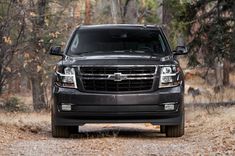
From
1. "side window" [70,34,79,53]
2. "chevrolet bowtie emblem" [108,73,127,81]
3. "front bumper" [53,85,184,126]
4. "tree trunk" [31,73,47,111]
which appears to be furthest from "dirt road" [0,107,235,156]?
"tree trunk" [31,73,47,111]

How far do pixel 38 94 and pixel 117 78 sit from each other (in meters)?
15.4

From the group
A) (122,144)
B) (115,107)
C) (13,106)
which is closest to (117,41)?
(115,107)

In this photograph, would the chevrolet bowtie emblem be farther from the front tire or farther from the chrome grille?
the front tire

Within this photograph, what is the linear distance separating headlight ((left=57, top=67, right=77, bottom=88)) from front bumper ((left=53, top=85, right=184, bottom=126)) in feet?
0.29

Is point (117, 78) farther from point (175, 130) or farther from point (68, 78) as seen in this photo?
point (175, 130)

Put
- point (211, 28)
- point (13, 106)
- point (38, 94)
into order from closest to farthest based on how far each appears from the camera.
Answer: point (211, 28), point (13, 106), point (38, 94)

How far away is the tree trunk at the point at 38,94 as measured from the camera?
24797 millimetres

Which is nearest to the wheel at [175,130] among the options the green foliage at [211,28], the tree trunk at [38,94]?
the green foliage at [211,28]

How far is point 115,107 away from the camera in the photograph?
10.5 meters

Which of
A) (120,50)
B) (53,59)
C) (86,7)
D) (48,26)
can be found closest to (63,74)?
(120,50)

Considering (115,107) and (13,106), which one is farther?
(13,106)

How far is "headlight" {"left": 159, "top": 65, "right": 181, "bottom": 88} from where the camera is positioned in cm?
1076

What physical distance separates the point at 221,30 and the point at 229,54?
803mm

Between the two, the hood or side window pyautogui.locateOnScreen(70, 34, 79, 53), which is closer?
Result: the hood
